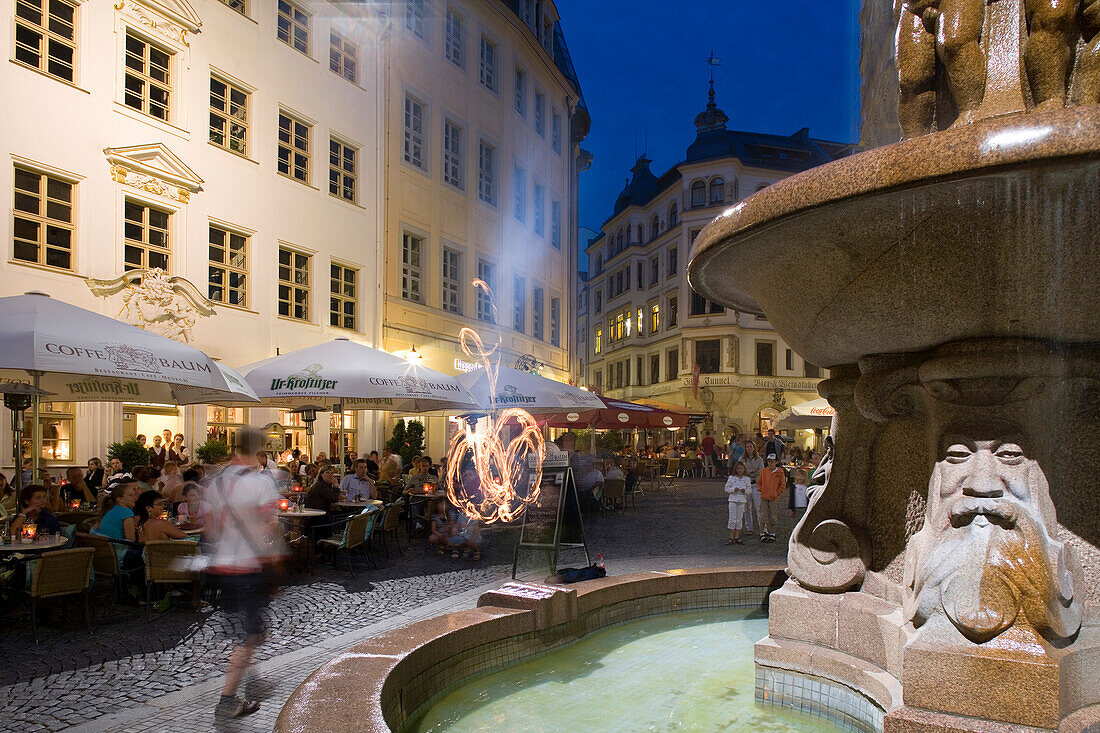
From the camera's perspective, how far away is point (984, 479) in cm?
374

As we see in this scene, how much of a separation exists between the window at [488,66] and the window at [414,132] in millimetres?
3896

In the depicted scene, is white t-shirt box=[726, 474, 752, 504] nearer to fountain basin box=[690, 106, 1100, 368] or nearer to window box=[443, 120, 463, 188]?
fountain basin box=[690, 106, 1100, 368]

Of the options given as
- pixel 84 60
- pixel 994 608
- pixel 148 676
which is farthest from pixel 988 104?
pixel 84 60

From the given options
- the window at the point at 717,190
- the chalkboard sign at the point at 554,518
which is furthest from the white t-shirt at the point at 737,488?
the window at the point at 717,190

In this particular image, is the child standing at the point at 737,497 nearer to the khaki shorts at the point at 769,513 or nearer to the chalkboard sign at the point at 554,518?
the khaki shorts at the point at 769,513

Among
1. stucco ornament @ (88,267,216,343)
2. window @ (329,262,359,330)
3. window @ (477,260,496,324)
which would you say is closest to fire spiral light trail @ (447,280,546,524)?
window @ (329,262,359,330)

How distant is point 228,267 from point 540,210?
53.1ft

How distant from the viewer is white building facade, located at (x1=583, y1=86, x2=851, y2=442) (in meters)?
46.5

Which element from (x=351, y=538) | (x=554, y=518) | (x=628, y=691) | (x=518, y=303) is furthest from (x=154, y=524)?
(x=518, y=303)

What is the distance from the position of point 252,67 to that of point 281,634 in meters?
15.4

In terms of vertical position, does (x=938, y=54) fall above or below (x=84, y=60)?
below

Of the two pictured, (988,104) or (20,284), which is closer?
(988,104)

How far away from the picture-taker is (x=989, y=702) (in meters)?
3.32

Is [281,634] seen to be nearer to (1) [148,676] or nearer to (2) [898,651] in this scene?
(1) [148,676]
